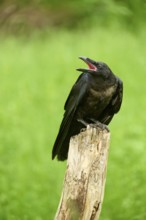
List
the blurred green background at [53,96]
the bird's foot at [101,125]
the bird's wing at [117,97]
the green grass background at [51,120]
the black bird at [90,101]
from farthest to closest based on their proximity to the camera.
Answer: the green grass background at [51,120] → the blurred green background at [53,96] → the bird's wing at [117,97] → the black bird at [90,101] → the bird's foot at [101,125]

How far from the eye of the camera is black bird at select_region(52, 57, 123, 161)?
19.2 feet

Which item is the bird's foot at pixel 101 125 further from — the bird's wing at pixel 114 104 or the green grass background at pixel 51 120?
the green grass background at pixel 51 120

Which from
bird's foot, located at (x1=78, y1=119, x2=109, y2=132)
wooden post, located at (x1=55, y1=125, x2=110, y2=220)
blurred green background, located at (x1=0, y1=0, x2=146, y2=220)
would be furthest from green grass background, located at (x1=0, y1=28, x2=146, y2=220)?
wooden post, located at (x1=55, y1=125, x2=110, y2=220)

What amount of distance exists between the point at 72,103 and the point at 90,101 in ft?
0.43

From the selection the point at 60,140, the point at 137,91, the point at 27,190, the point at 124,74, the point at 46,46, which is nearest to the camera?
the point at 60,140

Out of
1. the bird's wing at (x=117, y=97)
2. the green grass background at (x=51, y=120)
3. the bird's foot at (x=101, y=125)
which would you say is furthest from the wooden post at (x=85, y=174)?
the green grass background at (x=51, y=120)

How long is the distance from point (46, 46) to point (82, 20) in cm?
179

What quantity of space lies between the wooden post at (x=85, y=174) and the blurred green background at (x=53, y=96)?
0.92 meters

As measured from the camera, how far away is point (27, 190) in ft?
22.9

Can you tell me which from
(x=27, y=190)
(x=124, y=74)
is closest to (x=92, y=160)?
(x=27, y=190)

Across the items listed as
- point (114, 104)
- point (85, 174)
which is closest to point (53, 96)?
point (114, 104)

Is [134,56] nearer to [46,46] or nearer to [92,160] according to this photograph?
[46,46]

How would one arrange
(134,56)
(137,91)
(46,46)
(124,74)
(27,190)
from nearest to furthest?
(27,190)
(137,91)
(124,74)
(134,56)
(46,46)

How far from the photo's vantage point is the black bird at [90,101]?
5.86m
